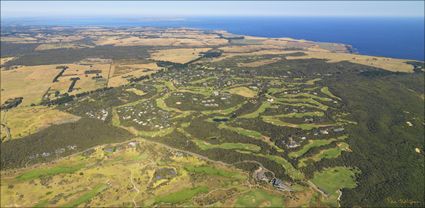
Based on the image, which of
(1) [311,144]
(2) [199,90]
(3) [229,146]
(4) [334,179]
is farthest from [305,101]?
(4) [334,179]

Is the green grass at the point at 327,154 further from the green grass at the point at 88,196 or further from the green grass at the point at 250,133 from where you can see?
the green grass at the point at 88,196

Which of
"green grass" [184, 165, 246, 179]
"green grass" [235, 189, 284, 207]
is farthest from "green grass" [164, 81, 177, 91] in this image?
"green grass" [235, 189, 284, 207]

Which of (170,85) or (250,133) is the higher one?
(170,85)

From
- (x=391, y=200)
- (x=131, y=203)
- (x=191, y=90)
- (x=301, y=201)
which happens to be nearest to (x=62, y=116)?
(x=191, y=90)

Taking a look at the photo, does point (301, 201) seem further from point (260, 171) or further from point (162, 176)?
point (162, 176)

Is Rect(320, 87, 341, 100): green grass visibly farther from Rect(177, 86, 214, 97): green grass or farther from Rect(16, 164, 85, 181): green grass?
Rect(16, 164, 85, 181): green grass

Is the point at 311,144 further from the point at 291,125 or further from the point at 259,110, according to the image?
the point at 259,110
